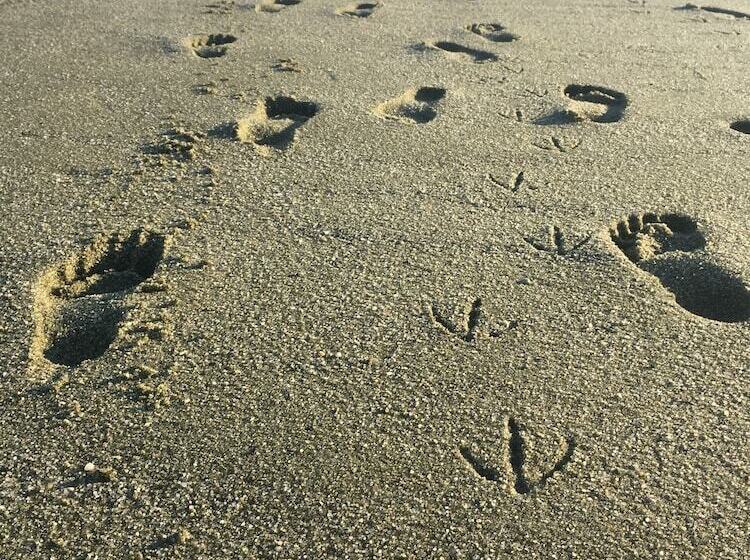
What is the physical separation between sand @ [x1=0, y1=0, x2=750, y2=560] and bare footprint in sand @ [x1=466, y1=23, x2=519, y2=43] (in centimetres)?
32

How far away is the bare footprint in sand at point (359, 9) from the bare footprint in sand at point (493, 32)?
0.66m

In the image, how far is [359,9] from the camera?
4.24 metres

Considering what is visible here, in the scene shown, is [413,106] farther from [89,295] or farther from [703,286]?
[89,295]

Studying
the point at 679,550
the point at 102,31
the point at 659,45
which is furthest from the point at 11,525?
the point at 659,45

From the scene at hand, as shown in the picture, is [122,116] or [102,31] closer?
[122,116]

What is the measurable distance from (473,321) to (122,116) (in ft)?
6.12

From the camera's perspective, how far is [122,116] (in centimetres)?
293

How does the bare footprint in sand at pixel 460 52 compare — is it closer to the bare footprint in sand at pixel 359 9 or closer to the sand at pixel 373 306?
the sand at pixel 373 306

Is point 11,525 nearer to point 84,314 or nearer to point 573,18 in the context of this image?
point 84,314

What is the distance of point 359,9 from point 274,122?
1.68 m

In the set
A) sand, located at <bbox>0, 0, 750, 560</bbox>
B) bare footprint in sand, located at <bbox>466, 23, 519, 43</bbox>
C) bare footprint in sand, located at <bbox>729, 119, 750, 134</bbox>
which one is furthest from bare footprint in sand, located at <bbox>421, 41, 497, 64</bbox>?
bare footprint in sand, located at <bbox>729, 119, 750, 134</bbox>

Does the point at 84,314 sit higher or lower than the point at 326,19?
lower

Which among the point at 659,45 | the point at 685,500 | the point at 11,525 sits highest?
the point at 659,45

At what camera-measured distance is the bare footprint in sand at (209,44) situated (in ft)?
11.7
